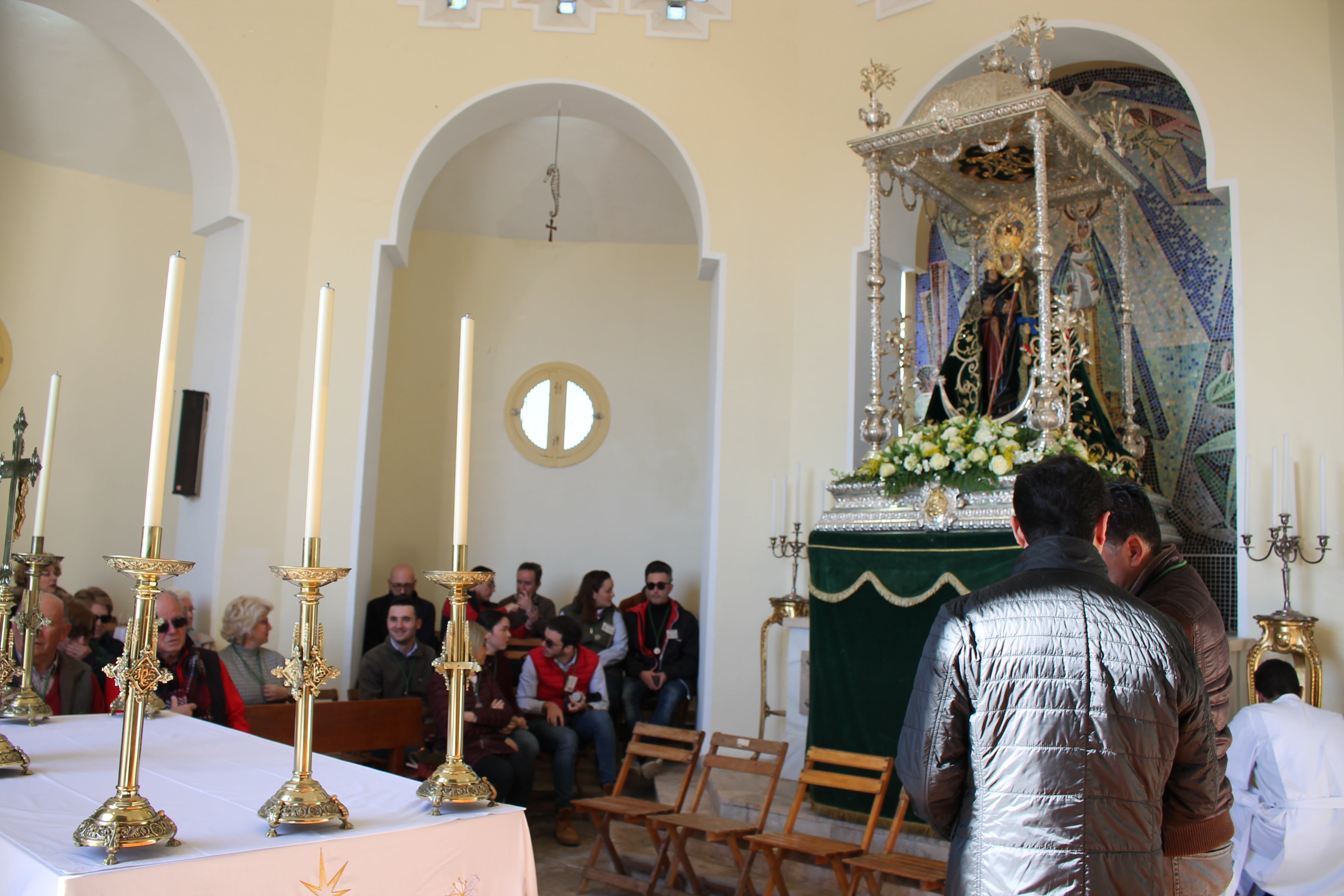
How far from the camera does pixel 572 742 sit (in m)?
6.86

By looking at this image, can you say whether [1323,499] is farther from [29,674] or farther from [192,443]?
[192,443]

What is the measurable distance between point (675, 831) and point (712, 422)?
3.27 m

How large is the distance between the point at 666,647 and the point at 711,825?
277cm

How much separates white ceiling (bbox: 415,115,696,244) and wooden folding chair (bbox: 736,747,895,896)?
6077 millimetres

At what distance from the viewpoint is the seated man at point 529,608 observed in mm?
8375

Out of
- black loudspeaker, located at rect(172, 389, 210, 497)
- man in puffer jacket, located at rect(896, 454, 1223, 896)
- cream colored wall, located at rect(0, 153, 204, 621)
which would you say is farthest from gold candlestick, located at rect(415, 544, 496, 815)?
cream colored wall, located at rect(0, 153, 204, 621)

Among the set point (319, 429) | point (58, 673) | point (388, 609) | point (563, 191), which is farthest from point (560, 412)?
point (319, 429)

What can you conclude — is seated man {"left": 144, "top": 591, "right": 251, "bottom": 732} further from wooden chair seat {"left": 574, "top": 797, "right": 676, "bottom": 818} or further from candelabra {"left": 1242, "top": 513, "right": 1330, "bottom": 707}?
candelabra {"left": 1242, "top": 513, "right": 1330, "bottom": 707}

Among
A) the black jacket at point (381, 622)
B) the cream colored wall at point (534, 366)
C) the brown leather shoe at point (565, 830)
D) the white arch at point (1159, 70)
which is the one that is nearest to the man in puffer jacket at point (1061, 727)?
the white arch at point (1159, 70)

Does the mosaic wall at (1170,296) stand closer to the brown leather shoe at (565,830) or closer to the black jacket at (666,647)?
the black jacket at (666,647)

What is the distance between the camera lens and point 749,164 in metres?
7.84

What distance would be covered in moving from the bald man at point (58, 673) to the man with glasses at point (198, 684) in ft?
1.60

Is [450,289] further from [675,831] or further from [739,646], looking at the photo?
[675,831]

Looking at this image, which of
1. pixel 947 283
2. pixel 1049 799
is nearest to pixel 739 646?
pixel 947 283
